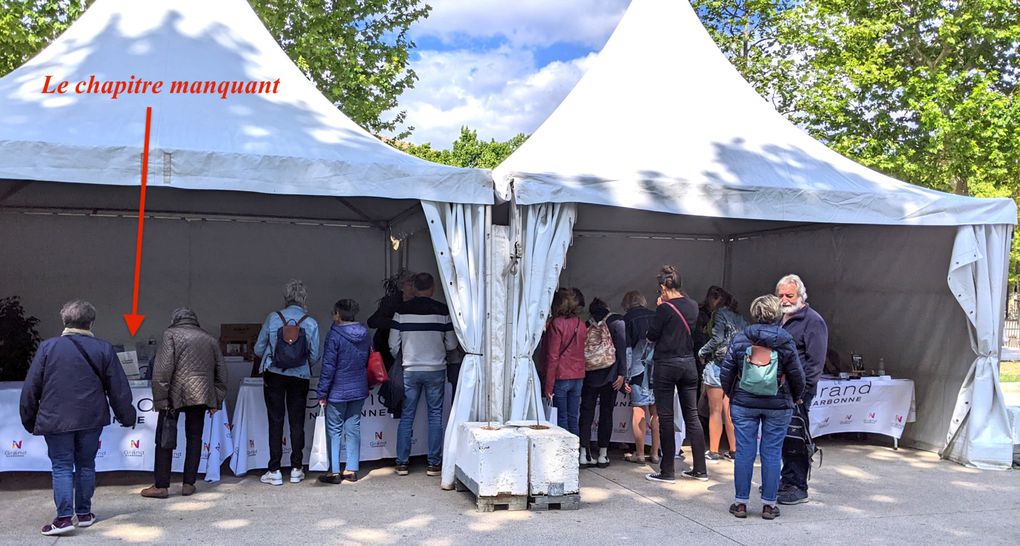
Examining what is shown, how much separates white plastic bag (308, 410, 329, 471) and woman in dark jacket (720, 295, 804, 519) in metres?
2.64

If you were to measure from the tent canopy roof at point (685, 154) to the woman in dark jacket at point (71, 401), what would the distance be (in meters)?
2.50

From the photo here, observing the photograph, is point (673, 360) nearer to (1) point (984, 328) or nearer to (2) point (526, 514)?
(2) point (526, 514)

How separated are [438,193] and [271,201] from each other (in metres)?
3.06

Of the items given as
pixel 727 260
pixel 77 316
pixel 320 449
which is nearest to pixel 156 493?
pixel 320 449

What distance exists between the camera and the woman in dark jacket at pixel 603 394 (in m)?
5.84

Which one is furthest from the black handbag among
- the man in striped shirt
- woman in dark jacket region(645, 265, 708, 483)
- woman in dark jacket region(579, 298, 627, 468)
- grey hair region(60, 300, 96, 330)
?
woman in dark jacket region(645, 265, 708, 483)

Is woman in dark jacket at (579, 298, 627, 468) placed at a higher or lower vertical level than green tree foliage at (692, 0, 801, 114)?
lower

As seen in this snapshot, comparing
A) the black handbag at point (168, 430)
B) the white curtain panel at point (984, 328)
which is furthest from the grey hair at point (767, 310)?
the black handbag at point (168, 430)

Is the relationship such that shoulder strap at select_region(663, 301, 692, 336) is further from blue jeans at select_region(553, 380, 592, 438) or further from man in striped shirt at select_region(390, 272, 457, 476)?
man in striped shirt at select_region(390, 272, 457, 476)

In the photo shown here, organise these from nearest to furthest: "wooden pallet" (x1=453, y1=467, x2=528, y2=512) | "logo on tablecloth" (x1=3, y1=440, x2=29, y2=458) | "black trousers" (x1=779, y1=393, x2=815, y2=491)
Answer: "wooden pallet" (x1=453, y1=467, x2=528, y2=512) → "black trousers" (x1=779, y1=393, x2=815, y2=491) → "logo on tablecloth" (x1=3, y1=440, x2=29, y2=458)

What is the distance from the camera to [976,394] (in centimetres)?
612

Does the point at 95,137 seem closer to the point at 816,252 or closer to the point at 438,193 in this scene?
the point at 438,193

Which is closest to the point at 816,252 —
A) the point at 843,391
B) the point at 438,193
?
the point at 843,391

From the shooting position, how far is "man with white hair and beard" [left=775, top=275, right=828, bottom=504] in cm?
467
